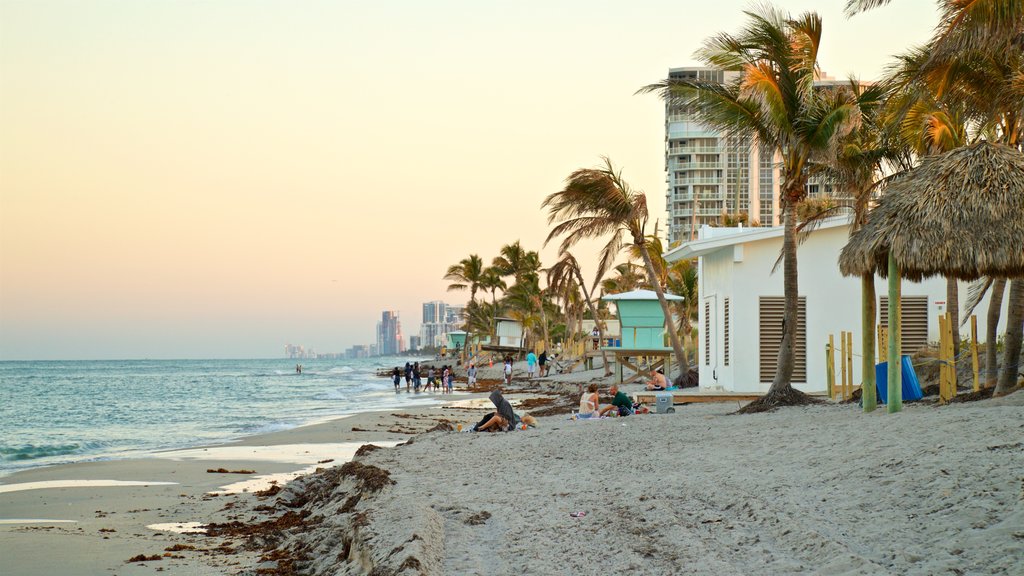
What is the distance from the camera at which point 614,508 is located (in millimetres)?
7379

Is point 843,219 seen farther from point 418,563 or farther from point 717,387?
point 418,563

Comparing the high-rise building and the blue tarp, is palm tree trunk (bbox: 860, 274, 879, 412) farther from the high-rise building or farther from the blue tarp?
the high-rise building

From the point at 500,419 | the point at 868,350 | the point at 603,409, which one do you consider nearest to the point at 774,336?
the point at 603,409

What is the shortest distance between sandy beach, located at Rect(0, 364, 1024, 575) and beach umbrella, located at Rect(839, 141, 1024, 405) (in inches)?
62.6

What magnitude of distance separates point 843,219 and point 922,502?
14.4 metres

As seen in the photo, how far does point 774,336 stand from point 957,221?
9.32 metres

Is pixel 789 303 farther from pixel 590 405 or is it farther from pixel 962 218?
Result: pixel 962 218

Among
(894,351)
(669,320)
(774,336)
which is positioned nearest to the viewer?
(894,351)

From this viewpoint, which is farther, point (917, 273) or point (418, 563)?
point (917, 273)

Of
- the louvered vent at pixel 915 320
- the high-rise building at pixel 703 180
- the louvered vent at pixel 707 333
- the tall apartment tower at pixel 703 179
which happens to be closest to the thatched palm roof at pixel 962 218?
the louvered vent at pixel 915 320

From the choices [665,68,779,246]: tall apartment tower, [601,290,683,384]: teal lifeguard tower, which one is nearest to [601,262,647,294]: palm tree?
[665,68,779,246]: tall apartment tower

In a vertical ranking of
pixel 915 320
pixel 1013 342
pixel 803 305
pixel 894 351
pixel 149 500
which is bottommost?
pixel 149 500

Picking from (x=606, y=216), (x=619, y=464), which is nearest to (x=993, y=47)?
(x=619, y=464)

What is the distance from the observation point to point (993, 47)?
1100 centimetres
